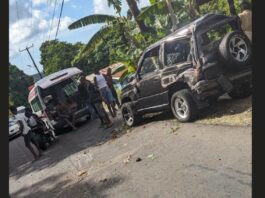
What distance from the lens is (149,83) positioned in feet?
30.8

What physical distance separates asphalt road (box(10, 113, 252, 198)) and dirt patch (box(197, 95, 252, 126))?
304 mm

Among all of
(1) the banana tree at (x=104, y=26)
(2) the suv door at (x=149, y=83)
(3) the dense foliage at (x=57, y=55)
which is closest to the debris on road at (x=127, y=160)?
(2) the suv door at (x=149, y=83)

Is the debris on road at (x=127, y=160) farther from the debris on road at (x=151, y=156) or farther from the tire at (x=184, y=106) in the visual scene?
the tire at (x=184, y=106)

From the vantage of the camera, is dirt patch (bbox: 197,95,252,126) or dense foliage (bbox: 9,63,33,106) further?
dense foliage (bbox: 9,63,33,106)

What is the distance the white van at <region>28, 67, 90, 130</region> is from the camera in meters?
15.7

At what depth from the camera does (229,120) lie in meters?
7.64

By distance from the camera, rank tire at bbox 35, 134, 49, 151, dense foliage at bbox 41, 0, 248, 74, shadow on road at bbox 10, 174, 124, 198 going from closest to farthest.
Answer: shadow on road at bbox 10, 174, 124, 198
tire at bbox 35, 134, 49, 151
dense foliage at bbox 41, 0, 248, 74

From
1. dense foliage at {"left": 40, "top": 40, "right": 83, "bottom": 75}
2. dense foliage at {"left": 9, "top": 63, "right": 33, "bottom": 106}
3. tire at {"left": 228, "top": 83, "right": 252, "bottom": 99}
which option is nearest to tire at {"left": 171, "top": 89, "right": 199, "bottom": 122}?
tire at {"left": 228, "top": 83, "right": 252, "bottom": 99}

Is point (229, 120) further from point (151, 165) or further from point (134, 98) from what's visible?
point (134, 98)

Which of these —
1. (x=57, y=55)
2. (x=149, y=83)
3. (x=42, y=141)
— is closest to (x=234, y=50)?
(x=149, y=83)

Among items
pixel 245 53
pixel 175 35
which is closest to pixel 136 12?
pixel 175 35

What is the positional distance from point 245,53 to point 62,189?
186 inches

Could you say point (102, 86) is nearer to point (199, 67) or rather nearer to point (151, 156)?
point (199, 67)

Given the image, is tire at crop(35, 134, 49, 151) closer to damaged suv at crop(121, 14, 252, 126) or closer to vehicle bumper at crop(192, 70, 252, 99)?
damaged suv at crop(121, 14, 252, 126)
